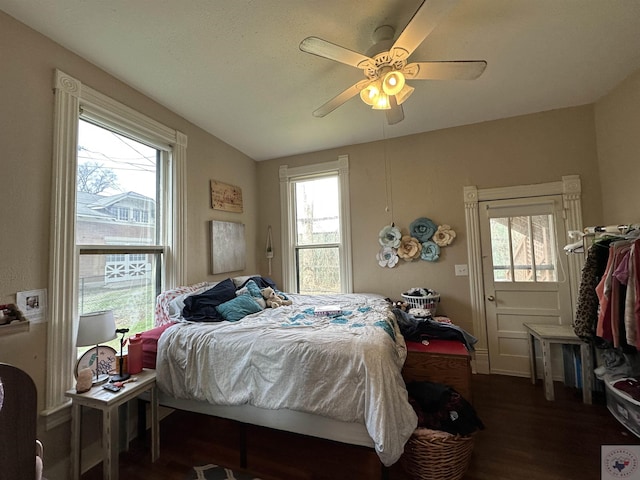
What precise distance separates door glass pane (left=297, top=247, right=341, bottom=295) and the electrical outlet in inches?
56.5

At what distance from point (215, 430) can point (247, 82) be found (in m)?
2.84

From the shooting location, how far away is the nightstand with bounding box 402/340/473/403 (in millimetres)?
1910

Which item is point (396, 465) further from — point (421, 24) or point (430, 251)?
point (421, 24)

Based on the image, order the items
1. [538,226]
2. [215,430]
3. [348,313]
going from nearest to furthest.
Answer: [215,430] → [348,313] → [538,226]

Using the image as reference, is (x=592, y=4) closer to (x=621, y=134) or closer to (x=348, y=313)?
(x=621, y=134)

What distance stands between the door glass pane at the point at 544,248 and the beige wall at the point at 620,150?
45 centimetres

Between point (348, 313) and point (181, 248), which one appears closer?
point (348, 313)

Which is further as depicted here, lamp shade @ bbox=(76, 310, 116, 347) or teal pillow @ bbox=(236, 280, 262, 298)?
teal pillow @ bbox=(236, 280, 262, 298)

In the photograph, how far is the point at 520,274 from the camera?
2896 millimetres

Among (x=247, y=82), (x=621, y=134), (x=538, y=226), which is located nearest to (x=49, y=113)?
(x=247, y=82)

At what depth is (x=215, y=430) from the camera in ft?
7.01

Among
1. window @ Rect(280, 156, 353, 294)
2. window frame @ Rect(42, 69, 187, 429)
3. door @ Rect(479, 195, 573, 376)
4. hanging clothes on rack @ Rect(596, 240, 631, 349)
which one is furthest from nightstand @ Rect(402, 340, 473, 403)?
window frame @ Rect(42, 69, 187, 429)

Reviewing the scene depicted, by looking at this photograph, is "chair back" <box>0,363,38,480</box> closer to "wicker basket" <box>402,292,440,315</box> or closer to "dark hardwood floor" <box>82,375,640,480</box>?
"dark hardwood floor" <box>82,375,640,480</box>

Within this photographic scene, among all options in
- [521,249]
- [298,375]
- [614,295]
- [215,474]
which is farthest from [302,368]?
[521,249]
